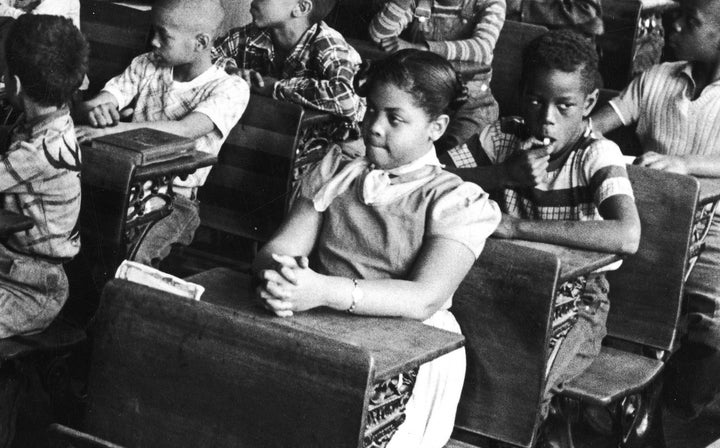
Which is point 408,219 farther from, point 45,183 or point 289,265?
point 45,183

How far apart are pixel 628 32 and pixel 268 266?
2788 millimetres

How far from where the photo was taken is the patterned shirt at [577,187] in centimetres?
273

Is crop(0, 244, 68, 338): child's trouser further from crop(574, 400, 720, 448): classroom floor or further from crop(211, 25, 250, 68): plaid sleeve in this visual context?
crop(574, 400, 720, 448): classroom floor

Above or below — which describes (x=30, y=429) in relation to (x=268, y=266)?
below

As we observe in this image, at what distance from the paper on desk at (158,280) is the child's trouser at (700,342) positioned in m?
1.61

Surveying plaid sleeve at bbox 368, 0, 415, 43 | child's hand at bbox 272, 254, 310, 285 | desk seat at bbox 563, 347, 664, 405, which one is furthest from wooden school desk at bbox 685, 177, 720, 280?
plaid sleeve at bbox 368, 0, 415, 43

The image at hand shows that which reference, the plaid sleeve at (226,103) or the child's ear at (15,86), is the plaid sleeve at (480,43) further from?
the child's ear at (15,86)

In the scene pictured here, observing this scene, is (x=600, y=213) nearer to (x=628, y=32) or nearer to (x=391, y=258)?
(x=391, y=258)

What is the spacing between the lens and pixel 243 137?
343 cm

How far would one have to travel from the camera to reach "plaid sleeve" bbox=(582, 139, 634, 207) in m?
2.70

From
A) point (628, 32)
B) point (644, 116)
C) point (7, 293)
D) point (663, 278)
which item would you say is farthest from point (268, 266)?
point (628, 32)

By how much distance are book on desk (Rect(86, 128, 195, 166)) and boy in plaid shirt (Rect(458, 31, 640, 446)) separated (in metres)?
0.69

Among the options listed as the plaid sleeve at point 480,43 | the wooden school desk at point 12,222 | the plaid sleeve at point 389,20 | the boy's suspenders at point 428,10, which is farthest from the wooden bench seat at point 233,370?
the boy's suspenders at point 428,10

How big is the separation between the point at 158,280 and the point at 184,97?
55.4 inches
